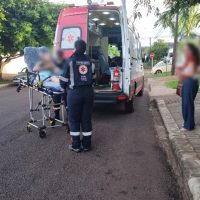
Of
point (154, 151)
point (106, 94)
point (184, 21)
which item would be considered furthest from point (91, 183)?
point (106, 94)

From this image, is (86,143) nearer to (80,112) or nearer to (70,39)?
(80,112)

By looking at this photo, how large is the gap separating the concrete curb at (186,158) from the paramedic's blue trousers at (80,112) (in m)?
1.48

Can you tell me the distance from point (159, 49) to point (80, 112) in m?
4.26

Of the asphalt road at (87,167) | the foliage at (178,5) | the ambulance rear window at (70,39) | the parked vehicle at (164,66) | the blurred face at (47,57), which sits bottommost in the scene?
the asphalt road at (87,167)

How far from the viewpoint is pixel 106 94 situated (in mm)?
8406

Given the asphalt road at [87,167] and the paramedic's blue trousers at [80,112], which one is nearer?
the asphalt road at [87,167]

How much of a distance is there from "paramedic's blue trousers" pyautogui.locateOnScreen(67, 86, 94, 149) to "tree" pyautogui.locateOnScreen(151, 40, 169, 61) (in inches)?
153

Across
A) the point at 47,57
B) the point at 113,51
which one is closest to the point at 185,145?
the point at 47,57

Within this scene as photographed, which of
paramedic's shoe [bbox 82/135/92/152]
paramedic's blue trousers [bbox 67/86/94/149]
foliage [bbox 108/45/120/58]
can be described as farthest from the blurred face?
foliage [bbox 108/45/120/58]

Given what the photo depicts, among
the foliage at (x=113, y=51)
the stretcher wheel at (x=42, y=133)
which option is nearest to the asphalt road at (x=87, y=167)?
the stretcher wheel at (x=42, y=133)

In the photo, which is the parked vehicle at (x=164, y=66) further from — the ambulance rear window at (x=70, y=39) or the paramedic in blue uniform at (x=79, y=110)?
the paramedic in blue uniform at (x=79, y=110)

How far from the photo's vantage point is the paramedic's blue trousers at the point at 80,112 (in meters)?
5.57

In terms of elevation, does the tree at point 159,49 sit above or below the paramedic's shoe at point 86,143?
above

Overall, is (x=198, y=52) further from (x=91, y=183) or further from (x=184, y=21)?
(x=91, y=183)
